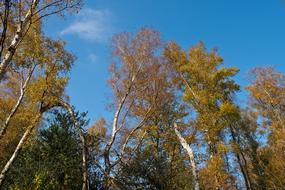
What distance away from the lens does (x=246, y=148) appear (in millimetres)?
23234

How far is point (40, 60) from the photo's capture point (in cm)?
1514

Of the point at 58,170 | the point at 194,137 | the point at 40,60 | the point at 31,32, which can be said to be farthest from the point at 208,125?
the point at 31,32

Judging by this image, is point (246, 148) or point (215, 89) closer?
point (215, 89)

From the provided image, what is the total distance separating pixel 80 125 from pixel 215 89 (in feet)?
25.4

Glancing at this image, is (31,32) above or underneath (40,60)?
above

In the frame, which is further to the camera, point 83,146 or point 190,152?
point 83,146

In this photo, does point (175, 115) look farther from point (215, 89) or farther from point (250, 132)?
point (250, 132)

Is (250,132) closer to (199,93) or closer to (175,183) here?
(199,93)

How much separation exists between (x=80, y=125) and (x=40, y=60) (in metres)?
3.75

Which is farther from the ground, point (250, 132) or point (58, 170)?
point (250, 132)

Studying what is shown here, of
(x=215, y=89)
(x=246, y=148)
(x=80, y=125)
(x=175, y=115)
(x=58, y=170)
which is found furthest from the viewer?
(x=246, y=148)

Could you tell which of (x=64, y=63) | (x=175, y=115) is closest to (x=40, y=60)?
(x=64, y=63)

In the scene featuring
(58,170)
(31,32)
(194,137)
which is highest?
(31,32)

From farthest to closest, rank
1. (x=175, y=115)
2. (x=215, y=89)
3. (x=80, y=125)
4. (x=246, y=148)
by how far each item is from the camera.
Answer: (x=246, y=148) < (x=215, y=89) < (x=175, y=115) < (x=80, y=125)
